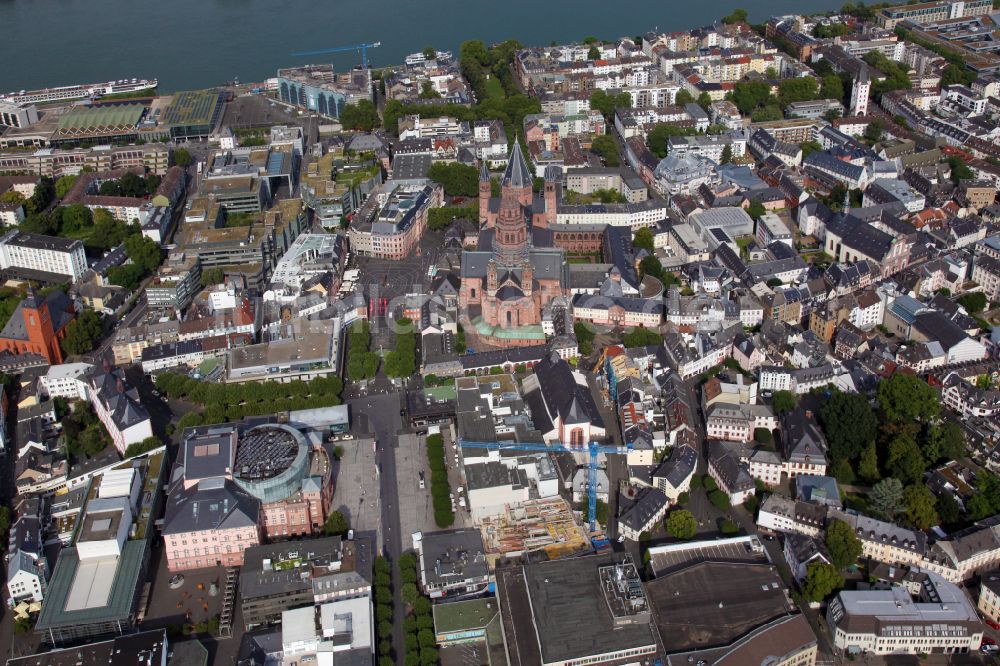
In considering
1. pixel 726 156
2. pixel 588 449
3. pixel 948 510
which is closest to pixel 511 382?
pixel 588 449

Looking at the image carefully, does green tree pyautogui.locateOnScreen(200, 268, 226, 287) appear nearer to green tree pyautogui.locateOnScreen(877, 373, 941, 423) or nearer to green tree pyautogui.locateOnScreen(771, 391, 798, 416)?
green tree pyautogui.locateOnScreen(771, 391, 798, 416)

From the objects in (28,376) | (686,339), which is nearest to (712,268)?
(686,339)

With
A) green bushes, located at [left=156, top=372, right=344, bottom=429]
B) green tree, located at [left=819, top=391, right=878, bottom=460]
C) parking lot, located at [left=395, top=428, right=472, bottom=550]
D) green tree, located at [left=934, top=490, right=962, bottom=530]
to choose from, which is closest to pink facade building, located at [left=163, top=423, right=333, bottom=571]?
parking lot, located at [left=395, top=428, right=472, bottom=550]

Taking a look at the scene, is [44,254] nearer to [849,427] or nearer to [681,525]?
[681,525]

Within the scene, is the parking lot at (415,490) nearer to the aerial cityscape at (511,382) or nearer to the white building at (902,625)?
the aerial cityscape at (511,382)

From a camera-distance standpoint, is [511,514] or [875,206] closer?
[511,514]

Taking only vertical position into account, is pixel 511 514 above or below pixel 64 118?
below

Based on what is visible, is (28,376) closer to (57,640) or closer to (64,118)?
(57,640)
